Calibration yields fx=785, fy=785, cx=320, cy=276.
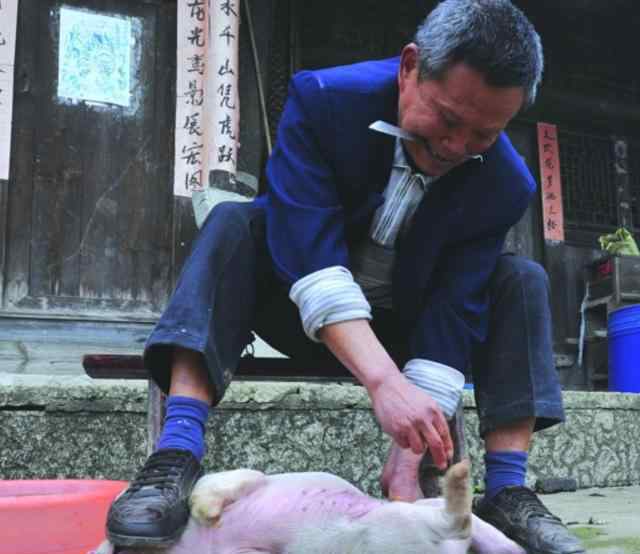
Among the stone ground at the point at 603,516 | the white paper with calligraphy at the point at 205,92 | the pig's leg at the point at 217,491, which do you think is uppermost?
the white paper with calligraphy at the point at 205,92

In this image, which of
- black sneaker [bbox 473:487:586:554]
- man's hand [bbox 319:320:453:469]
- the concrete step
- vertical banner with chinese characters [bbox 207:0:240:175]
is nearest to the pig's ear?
A: man's hand [bbox 319:320:453:469]

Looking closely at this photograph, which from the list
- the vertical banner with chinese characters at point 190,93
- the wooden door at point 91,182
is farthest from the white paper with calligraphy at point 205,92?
the wooden door at point 91,182

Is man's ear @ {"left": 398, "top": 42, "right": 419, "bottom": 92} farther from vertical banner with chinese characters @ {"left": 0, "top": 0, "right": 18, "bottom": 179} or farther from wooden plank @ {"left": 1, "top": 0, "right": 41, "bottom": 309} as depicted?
wooden plank @ {"left": 1, "top": 0, "right": 41, "bottom": 309}

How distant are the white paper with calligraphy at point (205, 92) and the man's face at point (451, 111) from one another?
2.90m

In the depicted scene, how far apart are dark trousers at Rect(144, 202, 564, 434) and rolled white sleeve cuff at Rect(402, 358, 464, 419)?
19cm

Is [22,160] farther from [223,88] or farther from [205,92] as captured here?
[223,88]

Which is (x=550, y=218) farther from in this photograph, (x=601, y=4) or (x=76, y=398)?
(x=76, y=398)

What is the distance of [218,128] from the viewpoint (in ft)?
16.3

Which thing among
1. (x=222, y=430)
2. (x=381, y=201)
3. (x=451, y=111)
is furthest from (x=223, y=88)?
(x=451, y=111)

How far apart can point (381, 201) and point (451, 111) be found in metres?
0.41

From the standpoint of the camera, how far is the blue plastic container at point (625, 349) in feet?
19.6

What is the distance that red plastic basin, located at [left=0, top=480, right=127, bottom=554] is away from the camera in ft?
5.92

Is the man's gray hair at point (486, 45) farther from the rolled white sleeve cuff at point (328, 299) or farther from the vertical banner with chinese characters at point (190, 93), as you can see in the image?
the vertical banner with chinese characters at point (190, 93)

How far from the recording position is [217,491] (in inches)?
70.5
